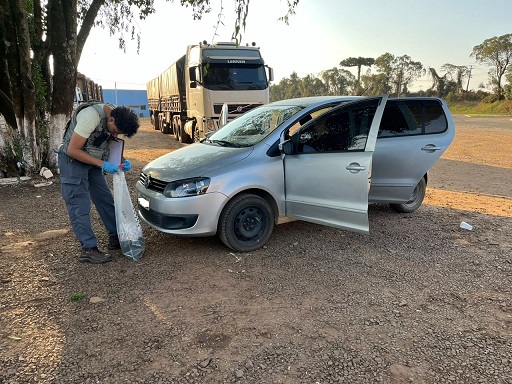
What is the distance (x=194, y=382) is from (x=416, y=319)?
1705 mm

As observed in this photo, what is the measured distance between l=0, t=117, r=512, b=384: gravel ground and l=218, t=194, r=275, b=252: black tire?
0.14 m

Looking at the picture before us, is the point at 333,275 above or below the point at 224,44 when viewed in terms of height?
below

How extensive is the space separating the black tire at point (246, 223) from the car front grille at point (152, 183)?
67 centimetres

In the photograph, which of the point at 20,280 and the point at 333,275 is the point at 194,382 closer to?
the point at 333,275

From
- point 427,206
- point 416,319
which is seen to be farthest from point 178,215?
point 427,206

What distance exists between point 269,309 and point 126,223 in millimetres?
1767

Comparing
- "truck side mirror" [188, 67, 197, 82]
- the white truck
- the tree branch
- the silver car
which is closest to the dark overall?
the silver car

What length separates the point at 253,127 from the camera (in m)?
4.70

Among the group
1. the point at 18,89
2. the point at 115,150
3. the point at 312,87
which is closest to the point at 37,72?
the point at 18,89

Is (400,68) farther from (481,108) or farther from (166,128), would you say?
(166,128)

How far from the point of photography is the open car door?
3.77m

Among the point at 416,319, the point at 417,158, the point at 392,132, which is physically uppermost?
the point at 392,132

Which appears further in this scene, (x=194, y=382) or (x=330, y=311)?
(x=330, y=311)

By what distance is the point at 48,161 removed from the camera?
7961mm
